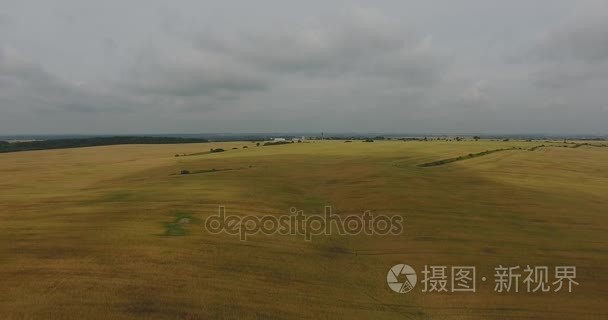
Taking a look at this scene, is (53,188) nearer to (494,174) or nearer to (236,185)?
(236,185)

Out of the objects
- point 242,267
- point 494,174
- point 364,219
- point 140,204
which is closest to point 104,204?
point 140,204

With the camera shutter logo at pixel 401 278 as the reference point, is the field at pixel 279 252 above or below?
above
